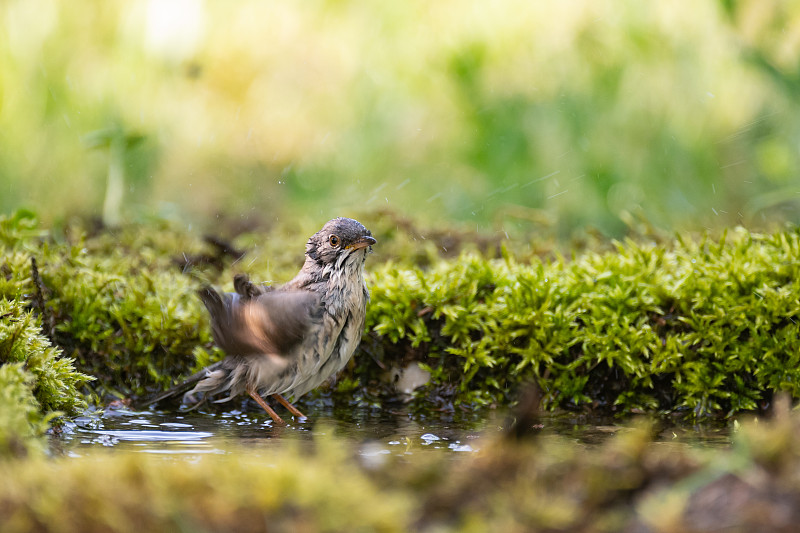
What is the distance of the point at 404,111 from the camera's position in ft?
29.1

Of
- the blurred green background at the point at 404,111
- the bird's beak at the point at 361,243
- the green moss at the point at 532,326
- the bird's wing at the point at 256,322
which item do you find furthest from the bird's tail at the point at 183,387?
the blurred green background at the point at 404,111

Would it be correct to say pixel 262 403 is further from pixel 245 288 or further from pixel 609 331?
pixel 609 331

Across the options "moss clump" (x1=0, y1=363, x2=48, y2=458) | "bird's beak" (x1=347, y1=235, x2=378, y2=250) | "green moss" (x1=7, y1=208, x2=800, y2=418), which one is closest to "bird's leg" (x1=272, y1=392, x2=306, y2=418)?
"green moss" (x1=7, y1=208, x2=800, y2=418)

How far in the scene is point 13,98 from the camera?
7547 mm

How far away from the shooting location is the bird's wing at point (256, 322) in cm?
394

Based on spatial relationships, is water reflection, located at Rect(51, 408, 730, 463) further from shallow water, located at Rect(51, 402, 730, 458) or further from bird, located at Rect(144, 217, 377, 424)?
bird, located at Rect(144, 217, 377, 424)

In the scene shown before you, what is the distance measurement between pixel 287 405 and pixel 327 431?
3.43 ft

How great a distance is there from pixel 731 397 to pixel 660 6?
5.67 meters

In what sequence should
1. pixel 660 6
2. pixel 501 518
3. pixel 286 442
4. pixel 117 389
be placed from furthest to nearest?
pixel 660 6 < pixel 117 389 < pixel 286 442 < pixel 501 518

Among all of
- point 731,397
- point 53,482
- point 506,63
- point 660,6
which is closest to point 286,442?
point 53,482

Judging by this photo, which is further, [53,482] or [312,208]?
[312,208]

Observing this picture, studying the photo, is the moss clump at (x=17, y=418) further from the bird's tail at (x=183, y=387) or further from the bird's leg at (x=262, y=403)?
the bird's leg at (x=262, y=403)

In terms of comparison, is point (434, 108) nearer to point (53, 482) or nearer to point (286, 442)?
point (286, 442)

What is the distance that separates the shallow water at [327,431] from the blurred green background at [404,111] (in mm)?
2736
